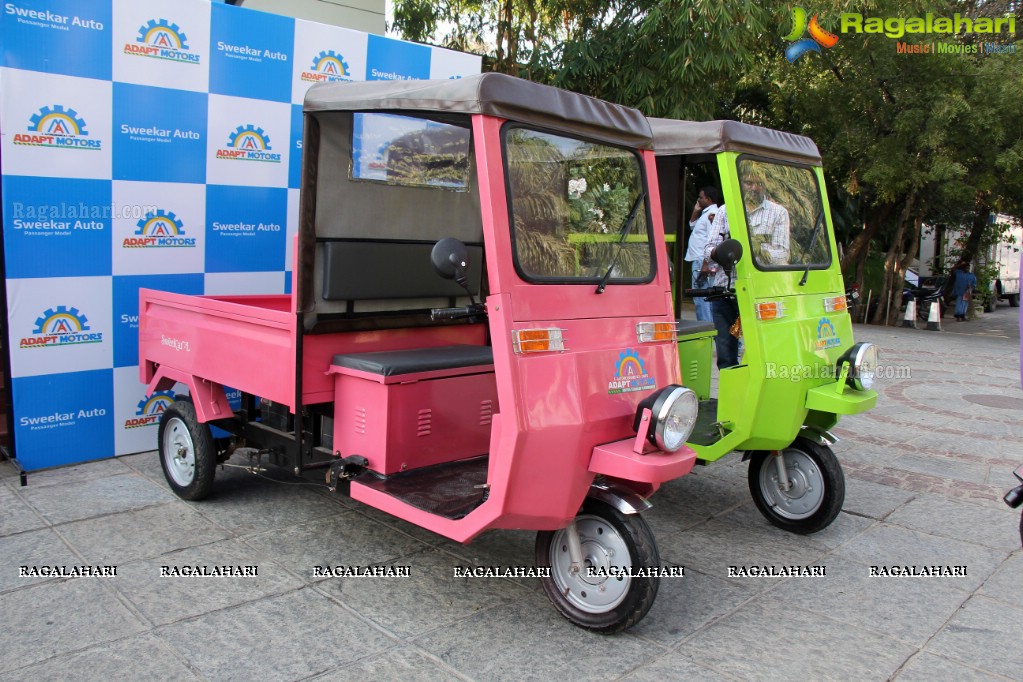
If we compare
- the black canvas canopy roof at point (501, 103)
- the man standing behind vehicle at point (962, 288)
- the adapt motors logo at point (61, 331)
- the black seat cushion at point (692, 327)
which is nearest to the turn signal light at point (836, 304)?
the black seat cushion at point (692, 327)

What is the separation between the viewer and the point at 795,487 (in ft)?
14.5

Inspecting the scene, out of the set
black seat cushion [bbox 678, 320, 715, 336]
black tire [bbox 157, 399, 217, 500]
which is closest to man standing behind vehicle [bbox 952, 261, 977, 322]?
black seat cushion [bbox 678, 320, 715, 336]

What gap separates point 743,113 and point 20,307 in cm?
1385

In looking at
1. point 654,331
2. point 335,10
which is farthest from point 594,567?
point 335,10

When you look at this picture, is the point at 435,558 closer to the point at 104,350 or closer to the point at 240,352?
the point at 240,352

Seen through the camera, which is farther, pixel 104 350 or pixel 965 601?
pixel 104 350

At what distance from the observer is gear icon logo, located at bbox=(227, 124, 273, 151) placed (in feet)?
18.8

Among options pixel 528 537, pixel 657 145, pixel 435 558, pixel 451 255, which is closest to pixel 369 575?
pixel 435 558

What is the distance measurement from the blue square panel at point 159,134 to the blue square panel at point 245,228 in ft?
0.77

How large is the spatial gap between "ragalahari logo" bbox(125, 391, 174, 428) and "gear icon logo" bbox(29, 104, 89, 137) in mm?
1795

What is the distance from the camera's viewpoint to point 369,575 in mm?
3752

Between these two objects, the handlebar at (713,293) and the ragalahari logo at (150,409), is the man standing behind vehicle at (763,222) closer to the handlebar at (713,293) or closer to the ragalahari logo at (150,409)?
the handlebar at (713,293)

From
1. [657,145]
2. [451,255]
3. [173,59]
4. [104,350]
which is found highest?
[173,59]

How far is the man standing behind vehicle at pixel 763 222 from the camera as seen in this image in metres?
4.31
